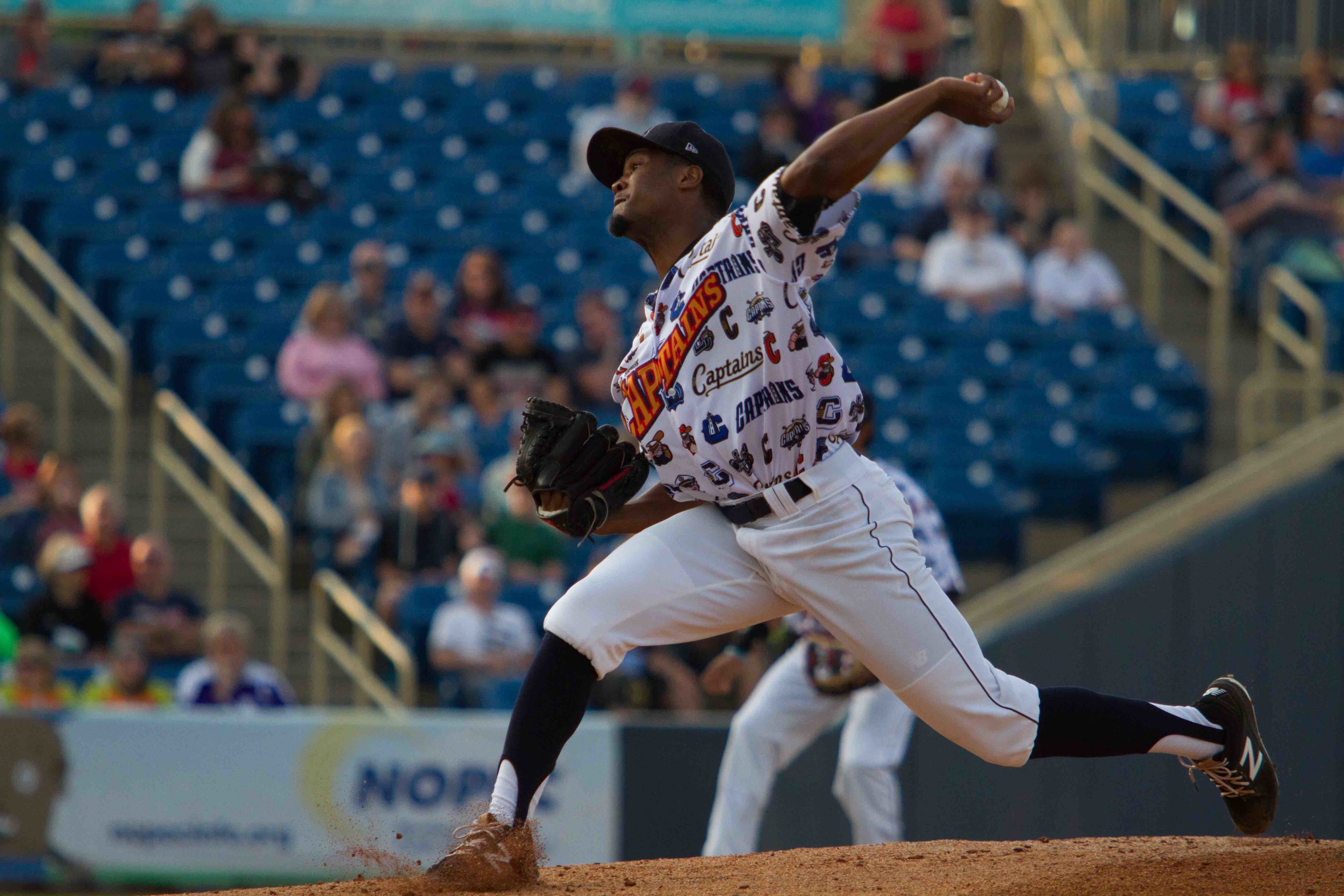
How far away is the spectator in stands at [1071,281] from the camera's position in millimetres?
11188

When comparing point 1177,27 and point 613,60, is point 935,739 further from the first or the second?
point 1177,27

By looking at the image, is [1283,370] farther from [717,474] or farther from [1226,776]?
[717,474]

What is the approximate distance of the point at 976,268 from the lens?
1118 centimetres

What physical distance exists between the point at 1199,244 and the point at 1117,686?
5.28 m

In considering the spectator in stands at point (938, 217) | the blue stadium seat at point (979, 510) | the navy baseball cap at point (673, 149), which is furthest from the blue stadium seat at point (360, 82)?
the navy baseball cap at point (673, 149)

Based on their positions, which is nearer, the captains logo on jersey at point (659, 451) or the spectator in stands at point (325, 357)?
the captains logo on jersey at point (659, 451)

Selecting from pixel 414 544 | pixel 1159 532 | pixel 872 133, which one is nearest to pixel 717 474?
pixel 872 133

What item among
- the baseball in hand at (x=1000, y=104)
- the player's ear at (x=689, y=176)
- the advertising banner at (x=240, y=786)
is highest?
the baseball in hand at (x=1000, y=104)

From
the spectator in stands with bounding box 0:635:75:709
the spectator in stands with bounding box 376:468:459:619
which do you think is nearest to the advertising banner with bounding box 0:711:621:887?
the spectator in stands with bounding box 0:635:75:709

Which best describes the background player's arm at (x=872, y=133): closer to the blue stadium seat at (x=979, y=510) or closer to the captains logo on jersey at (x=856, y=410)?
the captains logo on jersey at (x=856, y=410)

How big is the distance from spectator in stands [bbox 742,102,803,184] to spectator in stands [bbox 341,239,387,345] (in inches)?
108

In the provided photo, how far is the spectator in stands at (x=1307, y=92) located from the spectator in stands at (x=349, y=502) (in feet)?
24.6

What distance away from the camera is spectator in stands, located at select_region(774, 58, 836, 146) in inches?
488

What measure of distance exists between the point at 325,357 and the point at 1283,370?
590cm
